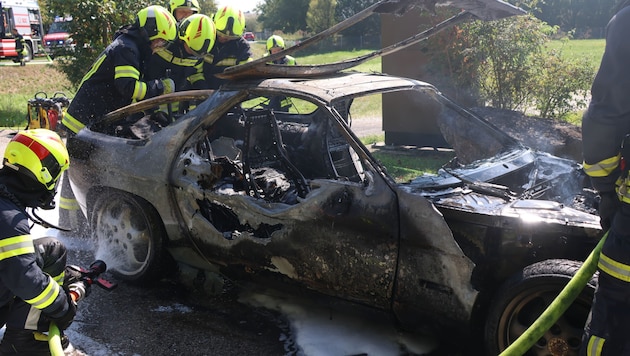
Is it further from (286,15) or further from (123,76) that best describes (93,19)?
(286,15)

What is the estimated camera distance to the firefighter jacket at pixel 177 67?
21.5 ft

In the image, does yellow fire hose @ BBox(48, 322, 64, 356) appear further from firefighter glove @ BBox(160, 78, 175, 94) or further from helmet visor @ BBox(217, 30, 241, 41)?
helmet visor @ BBox(217, 30, 241, 41)

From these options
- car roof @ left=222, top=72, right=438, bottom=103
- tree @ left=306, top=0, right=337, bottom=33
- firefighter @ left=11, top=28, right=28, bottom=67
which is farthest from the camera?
tree @ left=306, top=0, right=337, bottom=33

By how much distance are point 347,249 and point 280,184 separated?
1015 millimetres

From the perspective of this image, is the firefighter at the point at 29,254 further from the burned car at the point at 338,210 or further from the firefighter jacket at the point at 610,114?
the firefighter jacket at the point at 610,114

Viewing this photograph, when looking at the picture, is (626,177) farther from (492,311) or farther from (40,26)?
(40,26)

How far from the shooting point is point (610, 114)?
242 centimetres

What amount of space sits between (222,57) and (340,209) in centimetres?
430

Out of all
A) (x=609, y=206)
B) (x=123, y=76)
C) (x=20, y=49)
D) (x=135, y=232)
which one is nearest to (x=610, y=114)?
(x=609, y=206)

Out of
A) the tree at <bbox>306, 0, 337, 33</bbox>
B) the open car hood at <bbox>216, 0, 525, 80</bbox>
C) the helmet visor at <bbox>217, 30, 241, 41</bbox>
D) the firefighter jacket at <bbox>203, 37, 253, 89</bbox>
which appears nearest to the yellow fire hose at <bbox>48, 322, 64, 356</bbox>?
the open car hood at <bbox>216, 0, 525, 80</bbox>

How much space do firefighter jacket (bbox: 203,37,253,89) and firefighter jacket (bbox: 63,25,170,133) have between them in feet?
3.98

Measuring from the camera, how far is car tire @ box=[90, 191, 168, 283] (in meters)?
4.44

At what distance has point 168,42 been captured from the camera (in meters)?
6.28

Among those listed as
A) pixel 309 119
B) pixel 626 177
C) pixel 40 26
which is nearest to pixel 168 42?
pixel 309 119
